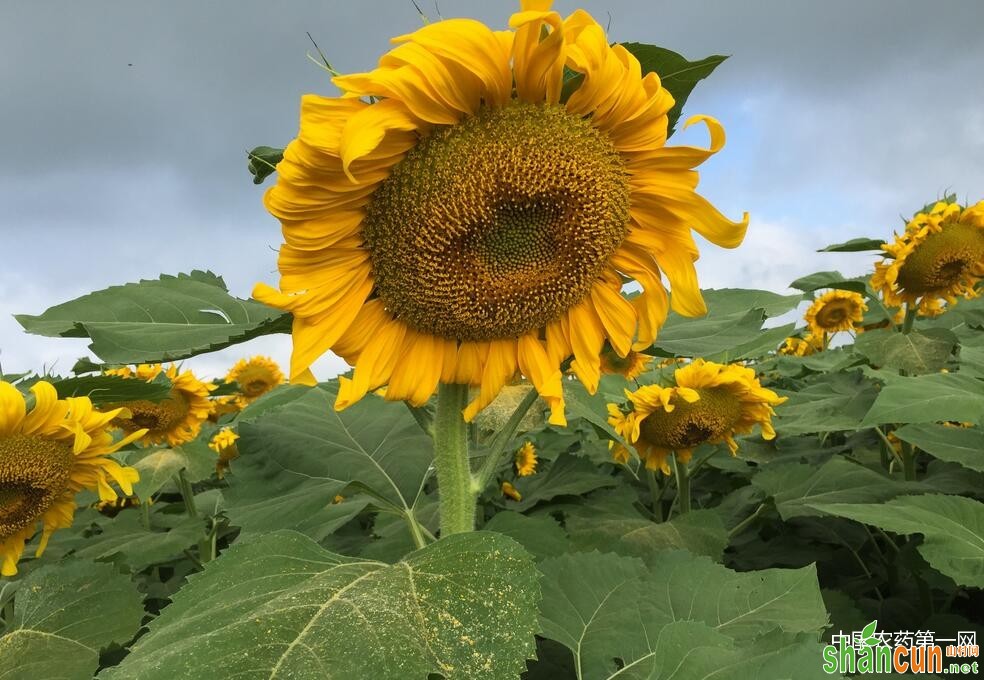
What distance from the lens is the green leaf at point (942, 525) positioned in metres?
2.16

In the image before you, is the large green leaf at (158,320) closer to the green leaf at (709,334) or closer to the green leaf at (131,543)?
the green leaf at (709,334)

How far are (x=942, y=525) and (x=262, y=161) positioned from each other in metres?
2.14

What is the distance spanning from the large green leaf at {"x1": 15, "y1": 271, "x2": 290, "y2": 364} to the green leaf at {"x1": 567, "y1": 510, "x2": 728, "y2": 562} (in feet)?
4.41

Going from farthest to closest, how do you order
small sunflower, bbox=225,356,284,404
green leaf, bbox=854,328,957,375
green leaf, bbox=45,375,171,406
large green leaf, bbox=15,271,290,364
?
small sunflower, bbox=225,356,284,404, green leaf, bbox=854,328,957,375, green leaf, bbox=45,375,171,406, large green leaf, bbox=15,271,290,364

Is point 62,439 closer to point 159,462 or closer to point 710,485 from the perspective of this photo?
point 159,462

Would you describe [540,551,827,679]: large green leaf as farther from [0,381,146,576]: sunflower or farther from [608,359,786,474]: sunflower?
[0,381,146,576]: sunflower

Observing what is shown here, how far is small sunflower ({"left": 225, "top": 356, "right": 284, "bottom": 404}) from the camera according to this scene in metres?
7.04

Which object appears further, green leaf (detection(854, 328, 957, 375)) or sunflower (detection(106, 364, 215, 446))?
sunflower (detection(106, 364, 215, 446))

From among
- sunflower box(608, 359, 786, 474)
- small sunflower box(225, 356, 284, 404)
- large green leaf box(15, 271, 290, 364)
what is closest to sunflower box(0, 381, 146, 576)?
large green leaf box(15, 271, 290, 364)

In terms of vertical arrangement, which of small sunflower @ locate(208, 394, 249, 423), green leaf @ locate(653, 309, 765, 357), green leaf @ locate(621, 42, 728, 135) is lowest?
green leaf @ locate(653, 309, 765, 357)

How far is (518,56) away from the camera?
1472 mm

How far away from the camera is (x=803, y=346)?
8156 mm

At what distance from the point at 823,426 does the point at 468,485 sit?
6.84 feet

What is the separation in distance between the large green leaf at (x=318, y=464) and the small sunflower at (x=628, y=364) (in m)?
0.80
